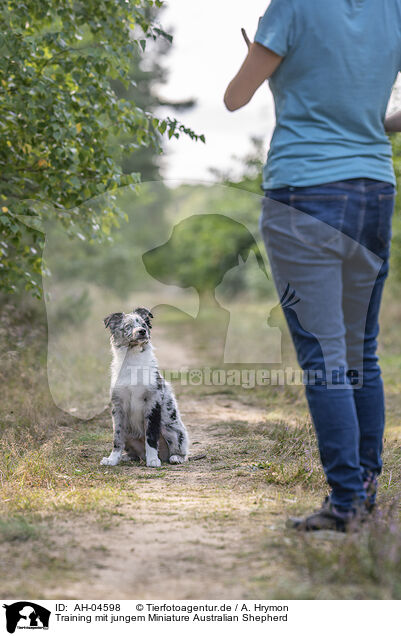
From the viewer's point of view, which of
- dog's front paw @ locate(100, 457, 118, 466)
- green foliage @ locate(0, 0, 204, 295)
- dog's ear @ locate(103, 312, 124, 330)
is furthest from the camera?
green foliage @ locate(0, 0, 204, 295)

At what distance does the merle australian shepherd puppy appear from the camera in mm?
5402

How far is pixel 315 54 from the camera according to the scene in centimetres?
298

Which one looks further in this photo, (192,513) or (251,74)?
(192,513)

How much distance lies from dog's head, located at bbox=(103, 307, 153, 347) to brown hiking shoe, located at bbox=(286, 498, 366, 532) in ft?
8.36

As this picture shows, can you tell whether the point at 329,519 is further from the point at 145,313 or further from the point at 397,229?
the point at 397,229

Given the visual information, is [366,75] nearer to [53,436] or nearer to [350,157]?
[350,157]

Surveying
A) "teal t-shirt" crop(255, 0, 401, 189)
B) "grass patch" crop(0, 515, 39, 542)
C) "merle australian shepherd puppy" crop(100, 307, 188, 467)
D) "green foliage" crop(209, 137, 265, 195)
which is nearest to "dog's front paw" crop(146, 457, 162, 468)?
"merle australian shepherd puppy" crop(100, 307, 188, 467)

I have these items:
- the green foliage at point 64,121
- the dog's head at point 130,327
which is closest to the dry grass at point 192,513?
the dog's head at point 130,327

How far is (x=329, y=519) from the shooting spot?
3.07 m

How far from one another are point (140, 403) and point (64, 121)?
2.69 meters

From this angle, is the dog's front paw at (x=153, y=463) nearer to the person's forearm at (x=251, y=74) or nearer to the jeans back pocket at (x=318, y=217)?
the jeans back pocket at (x=318, y=217)
